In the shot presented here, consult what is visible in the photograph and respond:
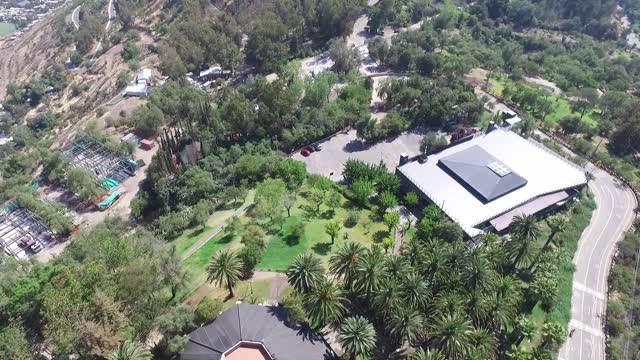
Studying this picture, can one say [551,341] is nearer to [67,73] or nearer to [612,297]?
[612,297]

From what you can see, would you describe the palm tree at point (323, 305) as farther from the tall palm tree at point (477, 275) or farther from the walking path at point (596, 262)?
the walking path at point (596, 262)

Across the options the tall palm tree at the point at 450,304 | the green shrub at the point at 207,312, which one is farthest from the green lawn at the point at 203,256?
the tall palm tree at the point at 450,304

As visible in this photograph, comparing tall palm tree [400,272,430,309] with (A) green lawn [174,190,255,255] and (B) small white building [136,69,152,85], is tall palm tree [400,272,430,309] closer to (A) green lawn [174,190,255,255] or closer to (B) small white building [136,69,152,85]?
(A) green lawn [174,190,255,255]

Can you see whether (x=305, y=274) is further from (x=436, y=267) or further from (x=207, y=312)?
(x=436, y=267)

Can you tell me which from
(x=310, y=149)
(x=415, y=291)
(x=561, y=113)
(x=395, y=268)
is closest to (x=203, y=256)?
(x=395, y=268)

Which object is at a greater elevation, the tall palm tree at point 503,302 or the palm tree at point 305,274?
the palm tree at point 305,274

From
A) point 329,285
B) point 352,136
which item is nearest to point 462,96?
point 352,136
